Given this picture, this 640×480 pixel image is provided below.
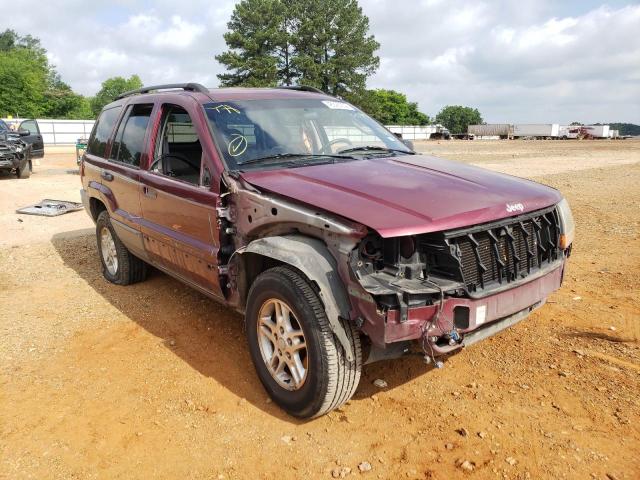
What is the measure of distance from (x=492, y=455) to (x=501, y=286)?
887 millimetres

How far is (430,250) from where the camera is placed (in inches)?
110

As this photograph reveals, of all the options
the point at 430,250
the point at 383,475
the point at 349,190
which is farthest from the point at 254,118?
the point at 383,475

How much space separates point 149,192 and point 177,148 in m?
0.43

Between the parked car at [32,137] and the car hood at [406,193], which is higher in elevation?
the parked car at [32,137]

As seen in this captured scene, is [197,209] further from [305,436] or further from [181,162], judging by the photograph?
[305,436]

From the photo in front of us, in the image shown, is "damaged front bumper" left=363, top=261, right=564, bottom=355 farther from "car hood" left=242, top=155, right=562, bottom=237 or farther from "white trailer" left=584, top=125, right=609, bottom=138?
"white trailer" left=584, top=125, right=609, bottom=138

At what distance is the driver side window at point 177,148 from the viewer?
3.94m

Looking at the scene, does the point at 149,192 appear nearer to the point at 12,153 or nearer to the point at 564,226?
the point at 564,226

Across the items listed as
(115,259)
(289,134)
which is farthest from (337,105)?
(115,259)

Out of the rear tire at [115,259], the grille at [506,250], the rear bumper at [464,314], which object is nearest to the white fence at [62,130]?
the rear tire at [115,259]

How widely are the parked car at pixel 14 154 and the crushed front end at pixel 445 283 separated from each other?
1506cm

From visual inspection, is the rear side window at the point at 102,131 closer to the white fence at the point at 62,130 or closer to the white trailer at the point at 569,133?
the white fence at the point at 62,130

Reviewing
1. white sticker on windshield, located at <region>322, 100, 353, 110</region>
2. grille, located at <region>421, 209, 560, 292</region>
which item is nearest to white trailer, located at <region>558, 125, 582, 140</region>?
white sticker on windshield, located at <region>322, 100, 353, 110</region>

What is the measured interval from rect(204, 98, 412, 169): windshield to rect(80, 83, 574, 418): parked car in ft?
0.04
